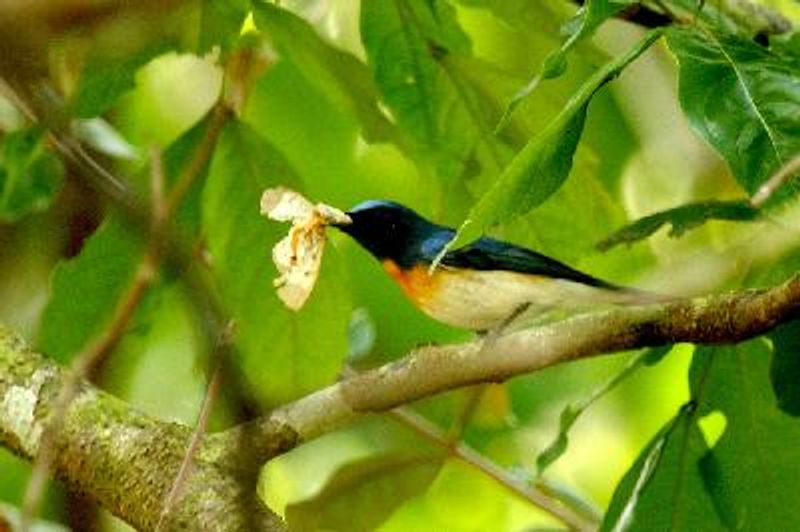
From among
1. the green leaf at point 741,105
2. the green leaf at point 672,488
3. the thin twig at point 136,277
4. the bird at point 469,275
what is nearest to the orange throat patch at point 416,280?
the bird at point 469,275

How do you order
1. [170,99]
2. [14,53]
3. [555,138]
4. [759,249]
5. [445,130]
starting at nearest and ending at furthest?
[14,53] → [555,138] → [759,249] → [445,130] → [170,99]

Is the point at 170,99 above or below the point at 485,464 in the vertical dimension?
above

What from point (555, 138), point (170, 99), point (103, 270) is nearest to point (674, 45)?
point (555, 138)

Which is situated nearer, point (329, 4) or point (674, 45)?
point (674, 45)

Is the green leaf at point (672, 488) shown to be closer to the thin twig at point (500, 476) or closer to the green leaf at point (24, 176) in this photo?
the thin twig at point (500, 476)

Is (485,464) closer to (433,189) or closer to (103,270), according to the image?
(433,189)

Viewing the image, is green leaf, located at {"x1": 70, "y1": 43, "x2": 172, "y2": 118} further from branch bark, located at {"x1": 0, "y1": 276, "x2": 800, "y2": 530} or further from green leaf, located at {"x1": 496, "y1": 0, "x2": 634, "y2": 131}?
green leaf, located at {"x1": 496, "y1": 0, "x2": 634, "y2": 131}

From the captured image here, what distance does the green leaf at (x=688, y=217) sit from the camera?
5.74 ft

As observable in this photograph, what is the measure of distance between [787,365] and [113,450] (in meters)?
0.69

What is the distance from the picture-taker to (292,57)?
2027 mm

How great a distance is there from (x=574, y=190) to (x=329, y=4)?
21.1 inches

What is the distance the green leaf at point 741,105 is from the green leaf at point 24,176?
0.80m

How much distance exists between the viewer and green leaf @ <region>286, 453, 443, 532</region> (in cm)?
246

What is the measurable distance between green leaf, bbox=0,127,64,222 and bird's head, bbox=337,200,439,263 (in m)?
0.55
